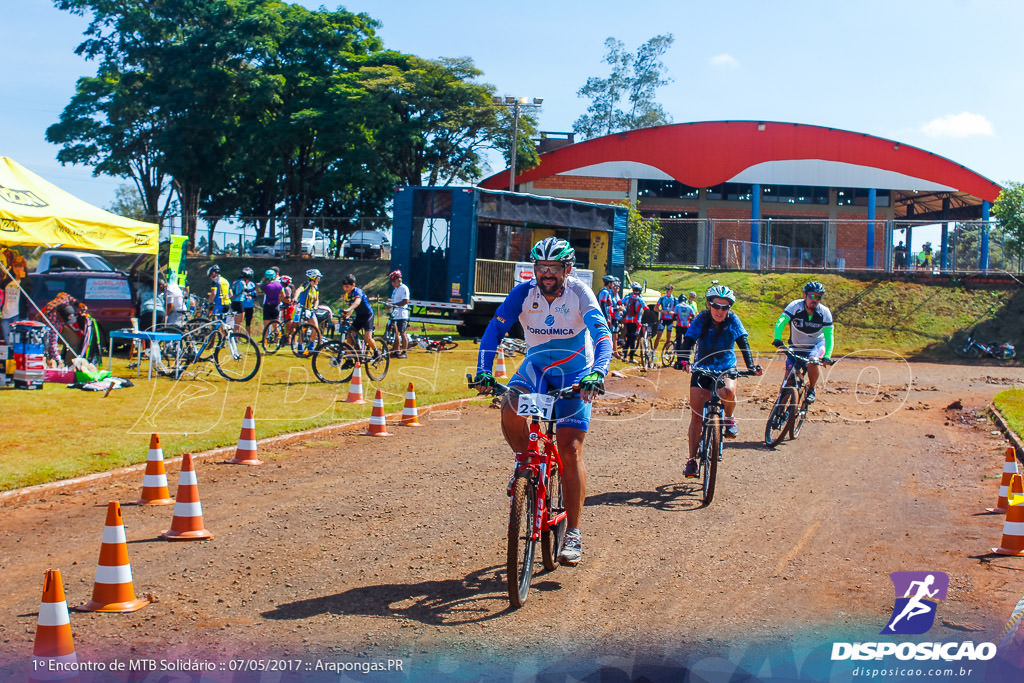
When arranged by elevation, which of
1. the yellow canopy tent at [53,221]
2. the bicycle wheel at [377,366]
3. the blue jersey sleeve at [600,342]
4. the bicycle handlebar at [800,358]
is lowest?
the bicycle wheel at [377,366]

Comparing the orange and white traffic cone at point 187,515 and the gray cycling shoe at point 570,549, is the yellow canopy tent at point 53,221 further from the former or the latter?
the gray cycling shoe at point 570,549

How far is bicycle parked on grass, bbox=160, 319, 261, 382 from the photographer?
1585 cm

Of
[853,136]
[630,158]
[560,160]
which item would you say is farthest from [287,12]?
[853,136]

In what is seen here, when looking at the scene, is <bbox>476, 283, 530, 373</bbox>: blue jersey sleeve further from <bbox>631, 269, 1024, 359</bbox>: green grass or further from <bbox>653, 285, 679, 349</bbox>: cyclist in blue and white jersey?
<bbox>631, 269, 1024, 359</bbox>: green grass

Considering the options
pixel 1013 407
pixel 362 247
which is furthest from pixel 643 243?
pixel 1013 407

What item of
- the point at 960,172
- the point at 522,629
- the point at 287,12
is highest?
the point at 287,12

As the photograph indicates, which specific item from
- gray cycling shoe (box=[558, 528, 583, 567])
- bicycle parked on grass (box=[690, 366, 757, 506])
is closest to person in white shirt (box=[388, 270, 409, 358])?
bicycle parked on grass (box=[690, 366, 757, 506])

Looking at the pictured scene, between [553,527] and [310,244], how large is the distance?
40184mm

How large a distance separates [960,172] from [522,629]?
52.1m

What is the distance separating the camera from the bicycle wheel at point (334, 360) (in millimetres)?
16250

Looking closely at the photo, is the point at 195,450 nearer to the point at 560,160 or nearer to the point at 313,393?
the point at 313,393

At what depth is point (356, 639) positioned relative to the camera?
4.80 metres

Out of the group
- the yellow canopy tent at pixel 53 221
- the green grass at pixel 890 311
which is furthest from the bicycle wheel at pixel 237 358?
the green grass at pixel 890 311

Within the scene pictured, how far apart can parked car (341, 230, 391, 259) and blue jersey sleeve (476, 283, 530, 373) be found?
38754 mm
